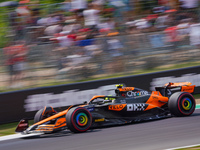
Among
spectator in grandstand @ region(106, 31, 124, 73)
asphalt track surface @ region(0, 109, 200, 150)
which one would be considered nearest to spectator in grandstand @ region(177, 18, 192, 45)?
spectator in grandstand @ region(106, 31, 124, 73)

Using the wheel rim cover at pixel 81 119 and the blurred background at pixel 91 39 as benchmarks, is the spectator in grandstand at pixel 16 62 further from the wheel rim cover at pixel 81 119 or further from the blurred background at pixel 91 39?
the wheel rim cover at pixel 81 119

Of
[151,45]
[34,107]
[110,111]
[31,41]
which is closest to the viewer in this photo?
[110,111]

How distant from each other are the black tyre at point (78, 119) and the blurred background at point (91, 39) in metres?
3.30

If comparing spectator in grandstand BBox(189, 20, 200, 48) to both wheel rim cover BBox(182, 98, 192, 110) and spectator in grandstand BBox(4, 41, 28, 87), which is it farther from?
spectator in grandstand BBox(4, 41, 28, 87)

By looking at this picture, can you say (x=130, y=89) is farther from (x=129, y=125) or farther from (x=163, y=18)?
(x=163, y=18)

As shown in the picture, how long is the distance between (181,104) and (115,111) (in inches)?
58.8

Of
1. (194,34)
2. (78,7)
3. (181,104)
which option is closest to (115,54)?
(78,7)

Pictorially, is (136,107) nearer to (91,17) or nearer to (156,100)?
(156,100)

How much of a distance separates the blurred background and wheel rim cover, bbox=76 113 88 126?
130 inches

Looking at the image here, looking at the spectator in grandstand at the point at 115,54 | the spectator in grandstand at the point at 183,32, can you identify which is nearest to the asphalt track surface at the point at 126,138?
the spectator in grandstand at the point at 115,54

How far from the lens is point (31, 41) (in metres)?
9.92

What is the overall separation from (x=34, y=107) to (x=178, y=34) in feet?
18.2

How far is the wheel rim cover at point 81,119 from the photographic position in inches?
251

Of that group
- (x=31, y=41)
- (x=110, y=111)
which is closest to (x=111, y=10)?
(x=31, y=41)
